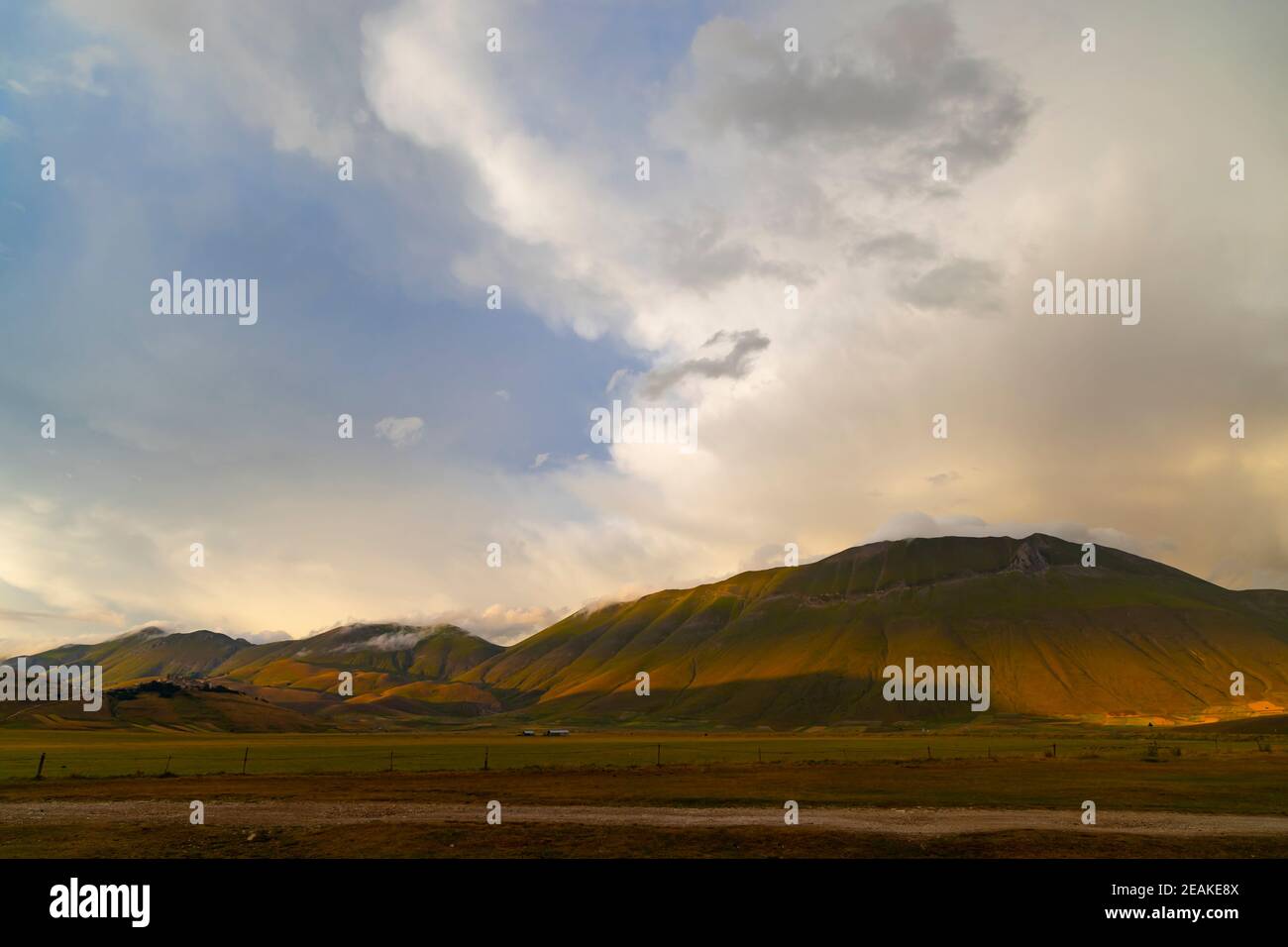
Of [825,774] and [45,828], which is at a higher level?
[45,828]
